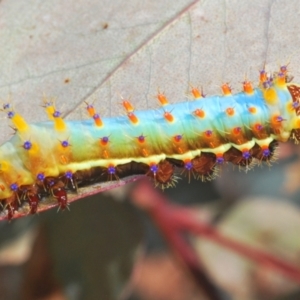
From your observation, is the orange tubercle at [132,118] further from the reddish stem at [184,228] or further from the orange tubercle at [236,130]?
the reddish stem at [184,228]

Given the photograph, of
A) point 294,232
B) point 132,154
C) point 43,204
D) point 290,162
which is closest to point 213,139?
Answer: point 132,154

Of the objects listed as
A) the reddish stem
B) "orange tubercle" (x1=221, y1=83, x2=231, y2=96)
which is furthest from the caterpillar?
the reddish stem

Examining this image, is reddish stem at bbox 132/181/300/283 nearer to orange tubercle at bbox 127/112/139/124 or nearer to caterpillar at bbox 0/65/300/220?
caterpillar at bbox 0/65/300/220

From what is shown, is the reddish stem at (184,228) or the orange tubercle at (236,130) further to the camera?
the reddish stem at (184,228)

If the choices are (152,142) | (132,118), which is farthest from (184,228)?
(132,118)

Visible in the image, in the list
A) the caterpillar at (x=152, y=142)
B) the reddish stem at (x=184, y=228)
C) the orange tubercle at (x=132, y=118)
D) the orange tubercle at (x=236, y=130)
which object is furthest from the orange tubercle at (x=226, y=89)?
the reddish stem at (x=184, y=228)

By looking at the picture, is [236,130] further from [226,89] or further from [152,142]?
[152,142]

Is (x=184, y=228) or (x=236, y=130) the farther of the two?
(x=184, y=228)

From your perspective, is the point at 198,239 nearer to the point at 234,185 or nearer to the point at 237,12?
the point at 234,185

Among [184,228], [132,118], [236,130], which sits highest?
[132,118]
